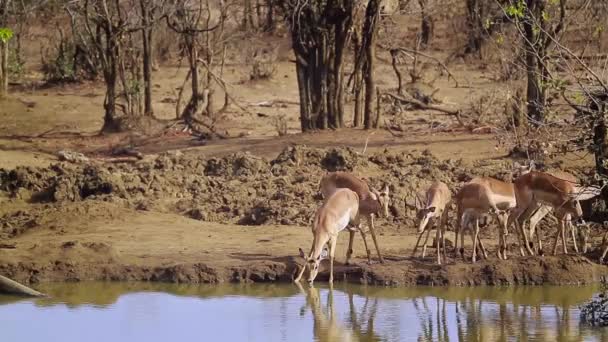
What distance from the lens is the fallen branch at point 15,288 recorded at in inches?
470

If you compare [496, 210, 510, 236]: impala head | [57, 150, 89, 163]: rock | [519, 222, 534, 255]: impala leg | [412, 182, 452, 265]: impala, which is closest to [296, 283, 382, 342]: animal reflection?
[412, 182, 452, 265]: impala

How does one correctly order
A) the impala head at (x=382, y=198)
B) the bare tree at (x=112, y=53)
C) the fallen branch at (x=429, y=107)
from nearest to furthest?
the impala head at (x=382, y=198) → the fallen branch at (x=429, y=107) → the bare tree at (x=112, y=53)

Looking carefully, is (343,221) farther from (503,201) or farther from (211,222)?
(211,222)

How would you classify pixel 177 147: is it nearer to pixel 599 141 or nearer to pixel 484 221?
pixel 484 221

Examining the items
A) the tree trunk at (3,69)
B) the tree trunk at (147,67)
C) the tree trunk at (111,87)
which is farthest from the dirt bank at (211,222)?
the tree trunk at (3,69)

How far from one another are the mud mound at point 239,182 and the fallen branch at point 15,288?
3.03m

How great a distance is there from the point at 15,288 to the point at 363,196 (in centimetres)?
392

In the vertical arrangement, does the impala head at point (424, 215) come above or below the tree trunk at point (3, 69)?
below

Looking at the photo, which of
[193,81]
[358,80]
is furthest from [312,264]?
[193,81]

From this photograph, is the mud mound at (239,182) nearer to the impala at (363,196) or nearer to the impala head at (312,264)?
the impala at (363,196)

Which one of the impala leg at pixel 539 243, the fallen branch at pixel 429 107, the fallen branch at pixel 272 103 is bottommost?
the impala leg at pixel 539 243

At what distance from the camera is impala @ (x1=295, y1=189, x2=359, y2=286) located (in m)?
12.0

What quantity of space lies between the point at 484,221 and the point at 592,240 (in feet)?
4.50

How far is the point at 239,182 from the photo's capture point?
1700 centimetres
